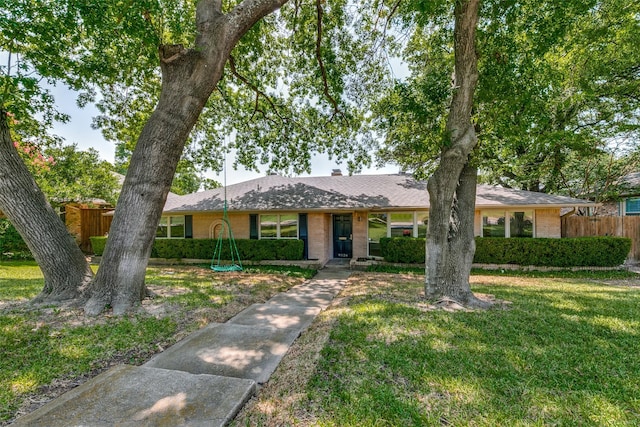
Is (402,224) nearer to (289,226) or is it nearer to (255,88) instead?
(289,226)

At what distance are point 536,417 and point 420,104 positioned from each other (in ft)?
18.2

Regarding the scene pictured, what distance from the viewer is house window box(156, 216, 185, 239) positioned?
14.0m

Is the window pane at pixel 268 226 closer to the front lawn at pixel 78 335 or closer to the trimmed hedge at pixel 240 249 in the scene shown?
the trimmed hedge at pixel 240 249

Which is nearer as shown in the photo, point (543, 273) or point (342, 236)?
point (543, 273)

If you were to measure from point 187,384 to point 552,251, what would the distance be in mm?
12509

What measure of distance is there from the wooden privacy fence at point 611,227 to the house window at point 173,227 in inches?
689

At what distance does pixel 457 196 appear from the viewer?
6.13 m

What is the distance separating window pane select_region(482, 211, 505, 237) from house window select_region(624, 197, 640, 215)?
30.6 feet

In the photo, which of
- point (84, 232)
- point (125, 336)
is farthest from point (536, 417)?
point (84, 232)

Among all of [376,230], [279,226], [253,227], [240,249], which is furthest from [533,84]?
[240,249]

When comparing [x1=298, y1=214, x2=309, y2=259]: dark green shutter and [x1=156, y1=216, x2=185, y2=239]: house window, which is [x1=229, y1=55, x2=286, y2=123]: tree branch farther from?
[x1=156, y1=216, x2=185, y2=239]: house window

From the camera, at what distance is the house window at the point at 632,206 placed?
14961 millimetres

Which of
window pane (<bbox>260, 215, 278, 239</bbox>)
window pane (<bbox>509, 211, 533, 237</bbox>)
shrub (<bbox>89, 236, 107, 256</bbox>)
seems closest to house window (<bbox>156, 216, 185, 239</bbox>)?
shrub (<bbox>89, 236, 107, 256</bbox>)

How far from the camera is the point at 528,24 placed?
20.1 ft
